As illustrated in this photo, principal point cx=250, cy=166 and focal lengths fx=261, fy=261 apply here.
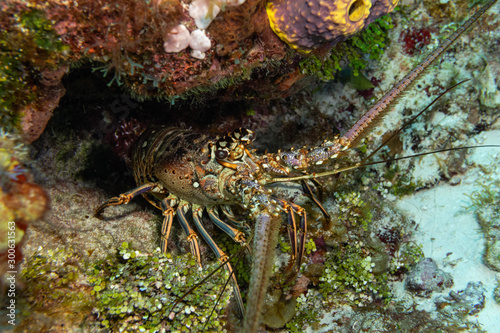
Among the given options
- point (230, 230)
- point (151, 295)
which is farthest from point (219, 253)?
point (151, 295)

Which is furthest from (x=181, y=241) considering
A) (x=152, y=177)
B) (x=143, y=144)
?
(x=143, y=144)

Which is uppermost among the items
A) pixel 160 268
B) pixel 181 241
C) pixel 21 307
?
pixel 181 241

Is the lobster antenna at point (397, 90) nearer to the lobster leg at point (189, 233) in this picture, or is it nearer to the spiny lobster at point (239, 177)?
the spiny lobster at point (239, 177)

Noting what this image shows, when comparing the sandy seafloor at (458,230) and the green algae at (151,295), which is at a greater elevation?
the sandy seafloor at (458,230)

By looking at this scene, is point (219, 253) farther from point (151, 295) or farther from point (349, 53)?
point (349, 53)

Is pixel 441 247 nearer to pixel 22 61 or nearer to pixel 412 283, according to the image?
pixel 412 283

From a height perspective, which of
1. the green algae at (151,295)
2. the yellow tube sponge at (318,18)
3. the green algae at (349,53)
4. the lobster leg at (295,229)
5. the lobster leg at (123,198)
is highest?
the green algae at (349,53)

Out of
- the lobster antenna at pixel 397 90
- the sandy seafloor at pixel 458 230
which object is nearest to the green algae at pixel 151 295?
the lobster antenna at pixel 397 90
